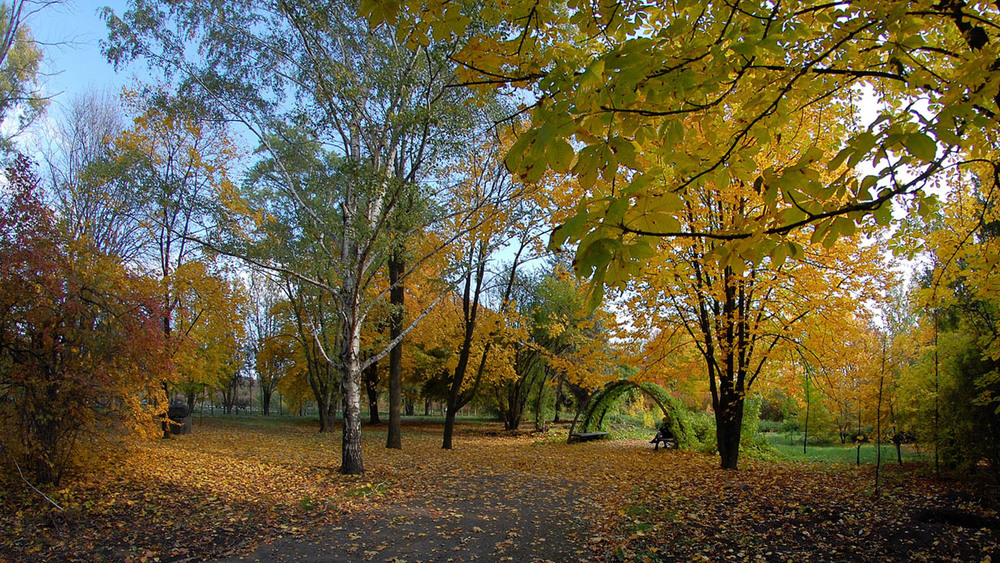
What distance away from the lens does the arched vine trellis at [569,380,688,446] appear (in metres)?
12.3

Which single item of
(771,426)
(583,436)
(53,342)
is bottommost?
(771,426)

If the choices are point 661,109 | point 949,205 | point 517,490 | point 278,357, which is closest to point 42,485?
point 517,490

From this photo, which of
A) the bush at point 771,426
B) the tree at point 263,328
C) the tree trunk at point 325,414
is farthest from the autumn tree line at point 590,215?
the tree at point 263,328

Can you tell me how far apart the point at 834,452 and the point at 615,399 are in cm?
595

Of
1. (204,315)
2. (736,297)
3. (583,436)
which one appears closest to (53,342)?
(736,297)

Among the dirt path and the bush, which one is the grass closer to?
the bush

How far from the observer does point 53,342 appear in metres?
5.68

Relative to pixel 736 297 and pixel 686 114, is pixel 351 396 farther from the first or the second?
pixel 686 114

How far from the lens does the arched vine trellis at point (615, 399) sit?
12.3m

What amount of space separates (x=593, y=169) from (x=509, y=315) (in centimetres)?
1196

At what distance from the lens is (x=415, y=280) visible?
47.1ft

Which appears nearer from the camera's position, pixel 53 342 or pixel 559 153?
pixel 559 153

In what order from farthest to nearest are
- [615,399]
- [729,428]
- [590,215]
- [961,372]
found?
[615,399] < [729,428] < [961,372] < [590,215]

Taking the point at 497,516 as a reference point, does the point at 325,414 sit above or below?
below
